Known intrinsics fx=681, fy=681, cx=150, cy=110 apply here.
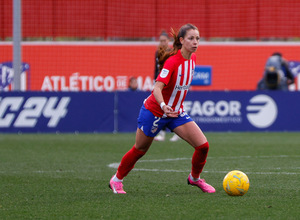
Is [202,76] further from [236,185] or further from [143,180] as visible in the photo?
[236,185]

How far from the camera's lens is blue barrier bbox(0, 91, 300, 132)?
18.0 metres

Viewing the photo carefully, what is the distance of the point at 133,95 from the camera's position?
61.0 feet

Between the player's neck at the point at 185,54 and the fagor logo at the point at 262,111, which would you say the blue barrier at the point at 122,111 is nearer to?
the fagor logo at the point at 262,111

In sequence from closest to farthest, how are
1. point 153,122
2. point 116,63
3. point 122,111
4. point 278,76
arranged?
point 153,122, point 122,111, point 278,76, point 116,63

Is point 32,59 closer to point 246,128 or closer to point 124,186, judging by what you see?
point 246,128

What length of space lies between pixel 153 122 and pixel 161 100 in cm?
44

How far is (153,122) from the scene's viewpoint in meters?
7.87

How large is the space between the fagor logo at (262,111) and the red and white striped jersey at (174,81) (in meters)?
11.2

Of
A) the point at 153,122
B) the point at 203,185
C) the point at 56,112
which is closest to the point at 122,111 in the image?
the point at 56,112

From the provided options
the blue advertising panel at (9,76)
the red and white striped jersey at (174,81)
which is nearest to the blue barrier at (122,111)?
the blue advertising panel at (9,76)

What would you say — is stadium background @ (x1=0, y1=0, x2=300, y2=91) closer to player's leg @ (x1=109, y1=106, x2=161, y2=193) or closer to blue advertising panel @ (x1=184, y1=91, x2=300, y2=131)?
blue advertising panel @ (x1=184, y1=91, x2=300, y2=131)

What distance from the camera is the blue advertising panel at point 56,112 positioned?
1784 centimetres

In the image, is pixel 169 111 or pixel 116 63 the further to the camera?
pixel 116 63

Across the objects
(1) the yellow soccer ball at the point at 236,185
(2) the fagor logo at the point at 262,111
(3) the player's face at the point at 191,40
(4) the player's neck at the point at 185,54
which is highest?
(3) the player's face at the point at 191,40
